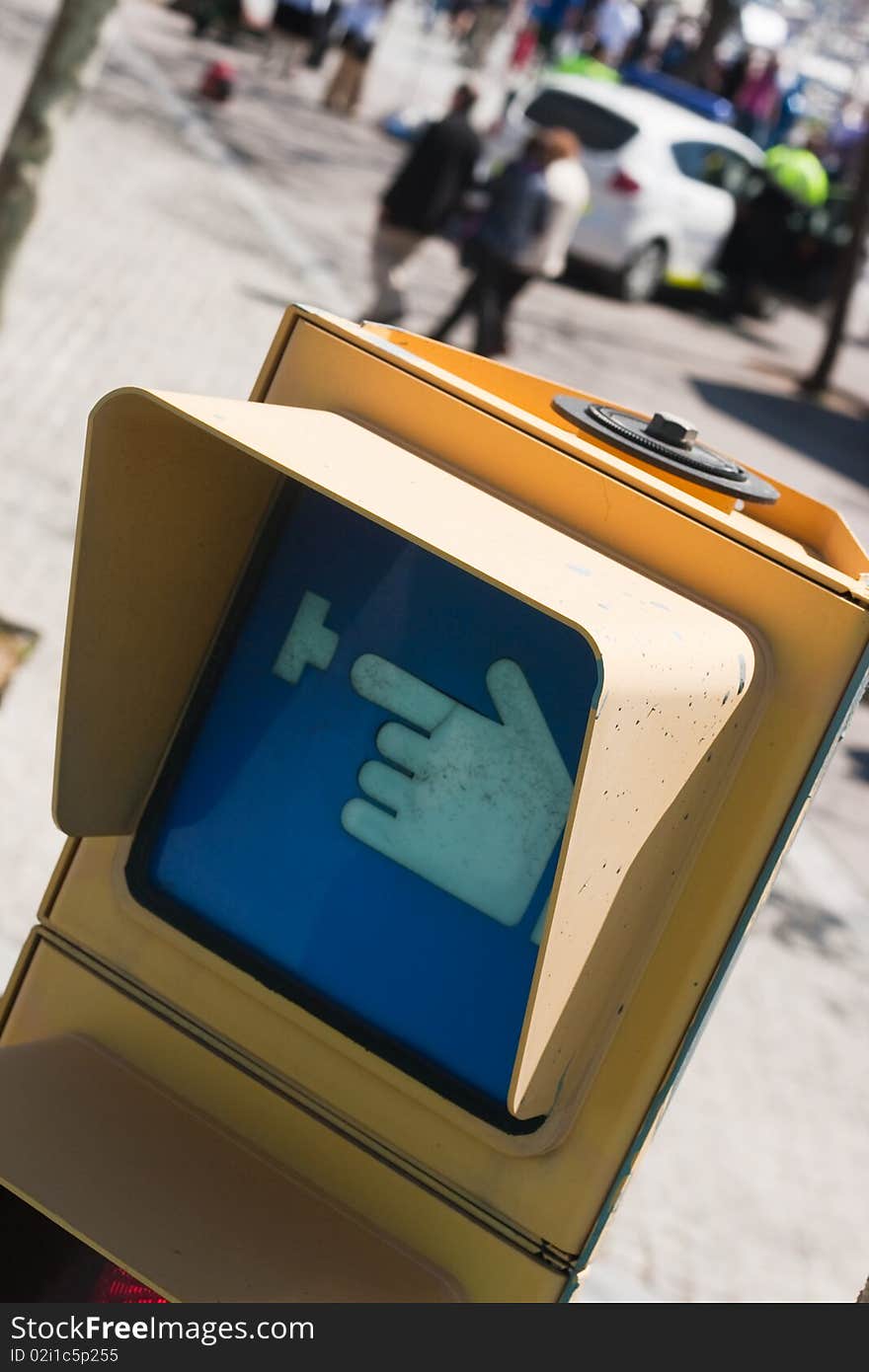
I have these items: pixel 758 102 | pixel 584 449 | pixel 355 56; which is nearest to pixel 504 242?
pixel 355 56

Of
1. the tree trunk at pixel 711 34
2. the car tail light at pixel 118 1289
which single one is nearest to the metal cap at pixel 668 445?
the car tail light at pixel 118 1289

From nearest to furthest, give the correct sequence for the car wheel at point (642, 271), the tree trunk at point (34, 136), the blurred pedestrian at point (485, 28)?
the tree trunk at point (34, 136)
the car wheel at point (642, 271)
the blurred pedestrian at point (485, 28)

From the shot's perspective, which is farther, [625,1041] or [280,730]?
[280,730]

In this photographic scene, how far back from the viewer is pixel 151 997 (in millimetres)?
2727

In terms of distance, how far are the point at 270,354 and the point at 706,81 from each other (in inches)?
1183

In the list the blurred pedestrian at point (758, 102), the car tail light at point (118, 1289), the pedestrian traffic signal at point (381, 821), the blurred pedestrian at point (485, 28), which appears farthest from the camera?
the blurred pedestrian at point (758, 102)

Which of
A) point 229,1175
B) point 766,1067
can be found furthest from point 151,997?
point 766,1067

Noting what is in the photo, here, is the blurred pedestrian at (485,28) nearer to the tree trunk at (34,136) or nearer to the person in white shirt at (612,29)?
the person in white shirt at (612,29)

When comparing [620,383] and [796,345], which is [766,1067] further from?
[796,345]

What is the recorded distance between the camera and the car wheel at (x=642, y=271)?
19.3 metres

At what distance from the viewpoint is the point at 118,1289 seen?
2.72 metres

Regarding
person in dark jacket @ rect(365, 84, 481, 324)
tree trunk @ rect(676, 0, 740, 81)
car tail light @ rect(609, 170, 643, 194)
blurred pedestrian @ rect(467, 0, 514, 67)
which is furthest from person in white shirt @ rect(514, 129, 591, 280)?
blurred pedestrian @ rect(467, 0, 514, 67)

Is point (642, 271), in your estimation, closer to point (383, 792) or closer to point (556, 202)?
point (556, 202)

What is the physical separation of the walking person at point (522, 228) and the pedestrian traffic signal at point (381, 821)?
10.1 metres
